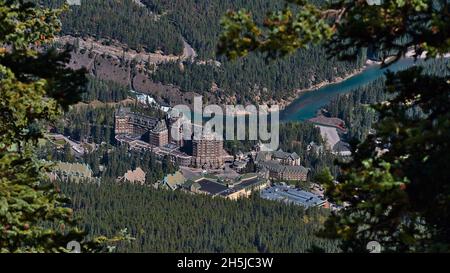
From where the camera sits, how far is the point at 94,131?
344 ft

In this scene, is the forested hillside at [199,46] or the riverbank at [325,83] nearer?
the riverbank at [325,83]

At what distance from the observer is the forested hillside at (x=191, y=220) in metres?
59.0

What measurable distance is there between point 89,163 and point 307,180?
22.5 m

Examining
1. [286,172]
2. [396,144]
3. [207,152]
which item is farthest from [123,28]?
[396,144]

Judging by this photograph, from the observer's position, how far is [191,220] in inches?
2571

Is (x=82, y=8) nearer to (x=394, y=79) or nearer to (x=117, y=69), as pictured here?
(x=117, y=69)

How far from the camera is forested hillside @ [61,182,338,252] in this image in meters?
59.0

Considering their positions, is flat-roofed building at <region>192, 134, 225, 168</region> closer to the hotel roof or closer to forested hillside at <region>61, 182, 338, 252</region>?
the hotel roof

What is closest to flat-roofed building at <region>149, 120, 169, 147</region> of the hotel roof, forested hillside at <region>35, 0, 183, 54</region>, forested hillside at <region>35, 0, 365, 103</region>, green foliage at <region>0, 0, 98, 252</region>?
the hotel roof

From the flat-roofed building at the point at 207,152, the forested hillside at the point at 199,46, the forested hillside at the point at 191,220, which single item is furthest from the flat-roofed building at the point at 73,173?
the forested hillside at the point at 199,46

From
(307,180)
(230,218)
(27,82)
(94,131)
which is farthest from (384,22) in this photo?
(94,131)

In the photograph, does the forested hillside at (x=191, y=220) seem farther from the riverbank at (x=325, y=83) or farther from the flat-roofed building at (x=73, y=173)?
the riverbank at (x=325, y=83)

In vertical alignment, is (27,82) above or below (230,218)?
above

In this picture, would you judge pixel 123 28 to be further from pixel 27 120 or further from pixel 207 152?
pixel 27 120
